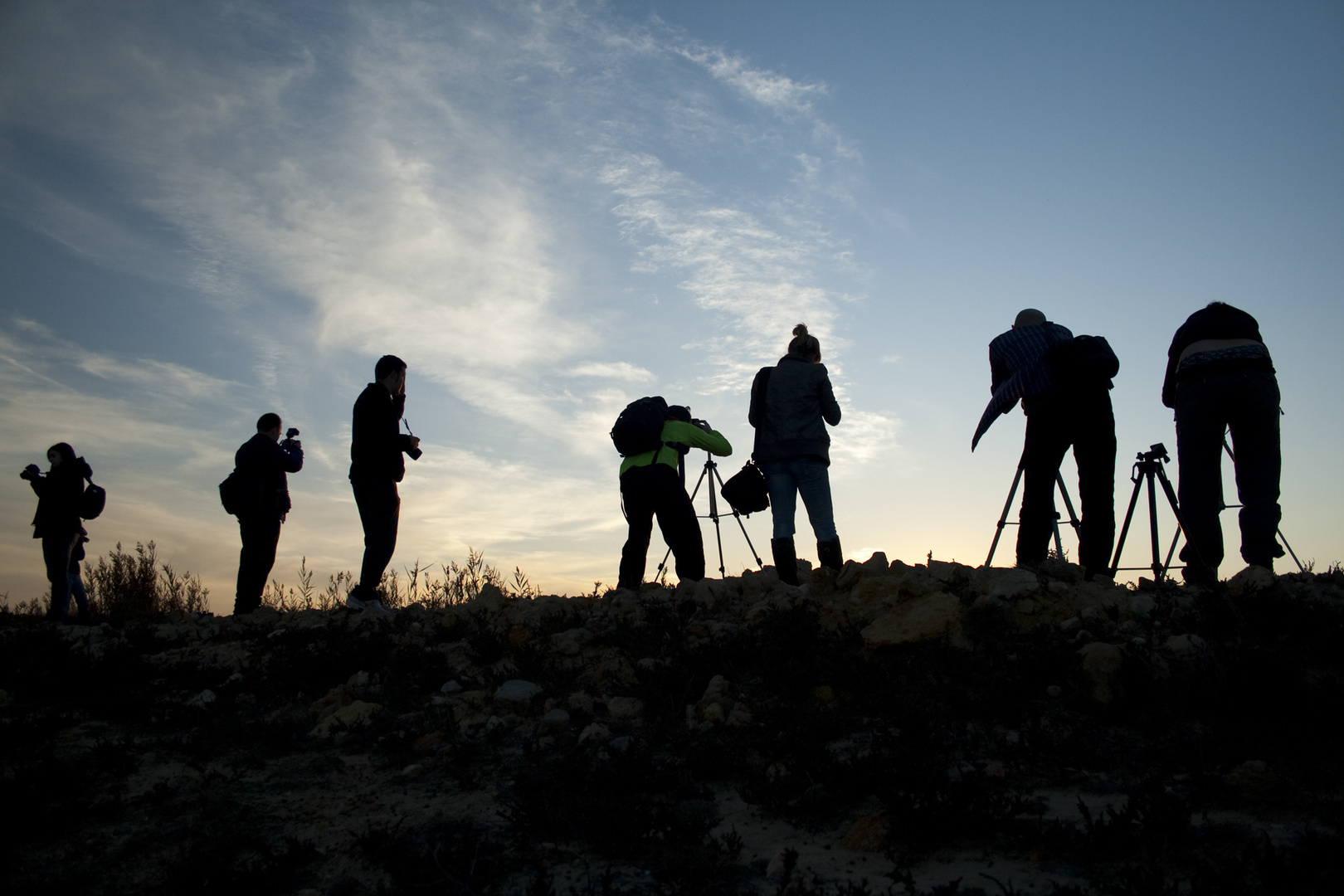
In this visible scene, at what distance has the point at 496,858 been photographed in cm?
282

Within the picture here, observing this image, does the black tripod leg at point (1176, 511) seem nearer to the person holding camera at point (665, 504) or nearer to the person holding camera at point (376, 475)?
the person holding camera at point (665, 504)

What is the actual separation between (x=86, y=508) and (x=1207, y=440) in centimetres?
1083

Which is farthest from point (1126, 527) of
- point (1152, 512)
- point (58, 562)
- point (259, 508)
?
point (58, 562)

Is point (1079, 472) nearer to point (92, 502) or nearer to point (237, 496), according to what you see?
point (237, 496)

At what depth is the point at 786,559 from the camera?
22.2 feet

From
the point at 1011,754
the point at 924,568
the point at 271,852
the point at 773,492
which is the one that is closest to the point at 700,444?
the point at 773,492

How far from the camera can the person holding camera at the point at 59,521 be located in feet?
28.8

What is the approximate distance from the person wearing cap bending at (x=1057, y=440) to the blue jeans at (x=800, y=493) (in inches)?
58.0

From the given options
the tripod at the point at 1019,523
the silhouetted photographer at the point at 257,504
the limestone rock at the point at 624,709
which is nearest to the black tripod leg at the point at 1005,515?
the tripod at the point at 1019,523

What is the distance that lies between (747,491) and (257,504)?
473cm

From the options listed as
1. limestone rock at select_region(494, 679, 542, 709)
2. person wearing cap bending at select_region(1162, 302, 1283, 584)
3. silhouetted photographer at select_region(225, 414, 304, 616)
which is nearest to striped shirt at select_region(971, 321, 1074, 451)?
person wearing cap bending at select_region(1162, 302, 1283, 584)

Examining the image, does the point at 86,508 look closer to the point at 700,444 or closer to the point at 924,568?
the point at 700,444

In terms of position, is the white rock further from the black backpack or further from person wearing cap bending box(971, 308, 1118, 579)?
the black backpack

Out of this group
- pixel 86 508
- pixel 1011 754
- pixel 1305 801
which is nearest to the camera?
pixel 1305 801
